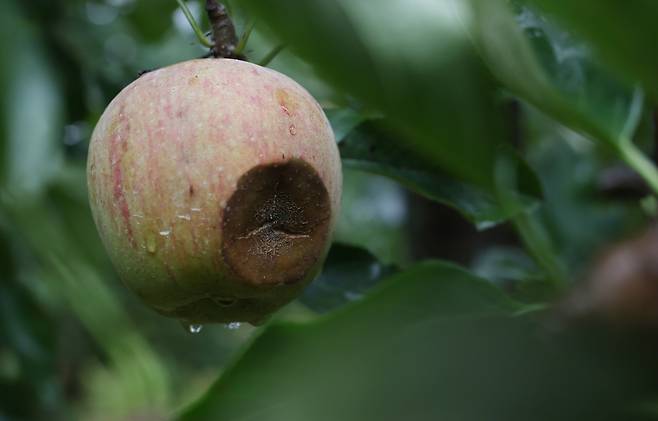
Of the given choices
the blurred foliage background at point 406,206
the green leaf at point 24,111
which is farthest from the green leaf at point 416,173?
the green leaf at point 24,111

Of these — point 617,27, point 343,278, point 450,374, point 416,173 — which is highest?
point 617,27

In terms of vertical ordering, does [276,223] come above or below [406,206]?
above

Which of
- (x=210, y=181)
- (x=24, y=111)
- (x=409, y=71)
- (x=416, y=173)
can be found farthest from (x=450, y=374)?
(x=24, y=111)

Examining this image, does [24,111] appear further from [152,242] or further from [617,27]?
[617,27]

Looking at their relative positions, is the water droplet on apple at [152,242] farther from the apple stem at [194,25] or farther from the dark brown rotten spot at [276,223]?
the apple stem at [194,25]

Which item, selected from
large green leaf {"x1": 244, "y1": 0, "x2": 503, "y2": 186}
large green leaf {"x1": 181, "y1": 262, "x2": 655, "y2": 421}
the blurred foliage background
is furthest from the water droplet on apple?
large green leaf {"x1": 244, "y1": 0, "x2": 503, "y2": 186}

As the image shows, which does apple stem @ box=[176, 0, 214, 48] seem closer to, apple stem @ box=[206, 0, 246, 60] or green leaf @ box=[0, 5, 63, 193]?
apple stem @ box=[206, 0, 246, 60]
